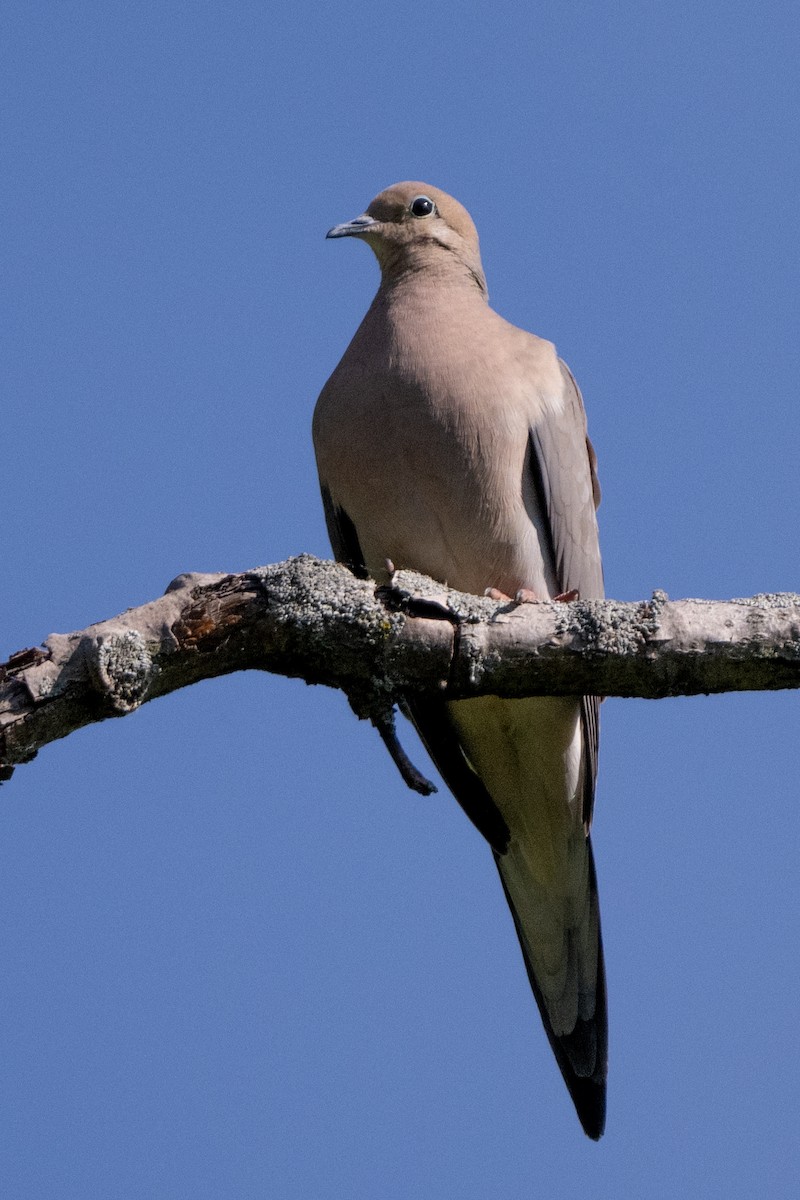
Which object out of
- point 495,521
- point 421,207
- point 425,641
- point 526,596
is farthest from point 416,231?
point 425,641

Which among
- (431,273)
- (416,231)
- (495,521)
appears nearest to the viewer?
(495,521)

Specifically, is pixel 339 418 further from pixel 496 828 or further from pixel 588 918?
pixel 588 918

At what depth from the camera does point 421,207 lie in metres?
5.95

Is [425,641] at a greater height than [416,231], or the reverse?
[416,231]

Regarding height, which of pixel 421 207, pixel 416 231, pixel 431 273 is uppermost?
pixel 421 207

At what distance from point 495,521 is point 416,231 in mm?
1556

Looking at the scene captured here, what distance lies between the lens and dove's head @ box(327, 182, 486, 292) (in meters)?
5.85

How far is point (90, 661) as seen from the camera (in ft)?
11.1

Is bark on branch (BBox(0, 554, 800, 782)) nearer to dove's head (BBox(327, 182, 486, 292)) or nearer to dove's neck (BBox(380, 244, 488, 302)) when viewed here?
dove's neck (BBox(380, 244, 488, 302))

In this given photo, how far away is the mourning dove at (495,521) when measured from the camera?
503 centimetres

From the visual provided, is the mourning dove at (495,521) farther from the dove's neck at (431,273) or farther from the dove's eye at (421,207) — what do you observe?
the dove's eye at (421,207)

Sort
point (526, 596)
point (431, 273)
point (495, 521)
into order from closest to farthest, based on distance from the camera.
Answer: point (526, 596), point (495, 521), point (431, 273)

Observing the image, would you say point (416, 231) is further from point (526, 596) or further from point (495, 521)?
point (526, 596)

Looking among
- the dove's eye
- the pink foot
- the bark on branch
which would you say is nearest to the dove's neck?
the dove's eye
